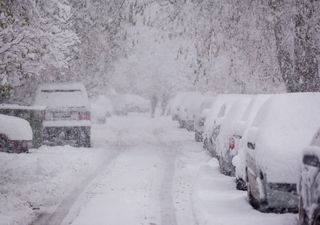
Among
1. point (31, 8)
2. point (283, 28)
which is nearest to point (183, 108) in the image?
point (283, 28)

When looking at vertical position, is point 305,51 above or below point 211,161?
above

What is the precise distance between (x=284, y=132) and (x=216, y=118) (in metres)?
8.09

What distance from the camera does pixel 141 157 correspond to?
737 inches

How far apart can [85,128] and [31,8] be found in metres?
7.66

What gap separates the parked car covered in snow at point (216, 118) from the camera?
16.8 meters

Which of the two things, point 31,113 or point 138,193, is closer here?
point 138,193

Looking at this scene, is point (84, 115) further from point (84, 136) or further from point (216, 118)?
point (216, 118)

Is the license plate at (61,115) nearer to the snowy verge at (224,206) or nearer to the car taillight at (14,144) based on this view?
the car taillight at (14,144)

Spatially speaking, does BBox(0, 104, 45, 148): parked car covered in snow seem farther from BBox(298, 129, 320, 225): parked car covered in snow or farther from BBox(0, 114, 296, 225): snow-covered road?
BBox(298, 129, 320, 225): parked car covered in snow

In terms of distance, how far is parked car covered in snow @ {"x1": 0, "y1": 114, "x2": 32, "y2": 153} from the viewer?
15695 millimetres

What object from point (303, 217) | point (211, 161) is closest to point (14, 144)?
point (211, 161)

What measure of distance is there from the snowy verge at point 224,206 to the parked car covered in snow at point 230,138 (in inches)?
12.8

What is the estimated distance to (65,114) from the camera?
20641 mm

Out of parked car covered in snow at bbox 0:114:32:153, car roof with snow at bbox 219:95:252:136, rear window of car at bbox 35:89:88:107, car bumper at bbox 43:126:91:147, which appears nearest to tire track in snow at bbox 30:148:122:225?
parked car covered in snow at bbox 0:114:32:153
